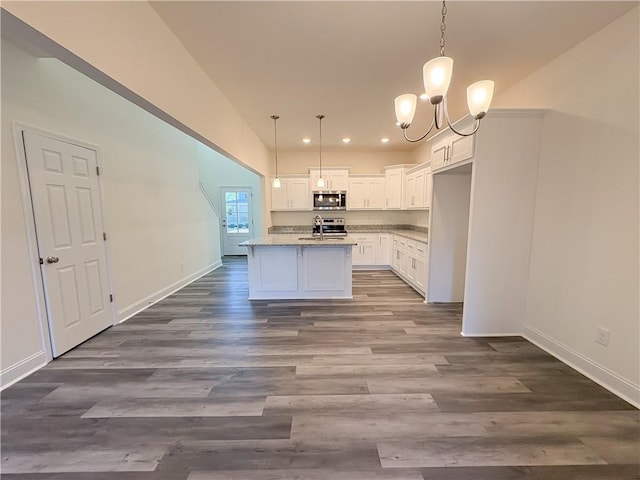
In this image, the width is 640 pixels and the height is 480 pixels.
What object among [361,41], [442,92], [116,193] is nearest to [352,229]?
[361,41]

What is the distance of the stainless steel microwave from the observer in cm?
633

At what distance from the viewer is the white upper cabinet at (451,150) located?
2931mm

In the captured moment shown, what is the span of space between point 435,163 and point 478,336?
7.48ft

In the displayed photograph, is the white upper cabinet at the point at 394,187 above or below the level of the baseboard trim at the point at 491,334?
above

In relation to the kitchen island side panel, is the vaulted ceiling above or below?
above

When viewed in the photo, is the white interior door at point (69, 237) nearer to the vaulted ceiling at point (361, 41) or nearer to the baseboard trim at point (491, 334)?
the vaulted ceiling at point (361, 41)

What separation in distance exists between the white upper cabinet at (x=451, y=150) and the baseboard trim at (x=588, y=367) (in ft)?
6.68

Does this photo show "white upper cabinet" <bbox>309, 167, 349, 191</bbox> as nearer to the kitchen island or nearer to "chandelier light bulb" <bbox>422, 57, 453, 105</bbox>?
the kitchen island

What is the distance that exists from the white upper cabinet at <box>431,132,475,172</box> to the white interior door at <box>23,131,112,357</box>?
417 centimetres

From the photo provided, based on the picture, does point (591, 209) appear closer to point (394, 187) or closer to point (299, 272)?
point (299, 272)

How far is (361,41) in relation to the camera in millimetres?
2334

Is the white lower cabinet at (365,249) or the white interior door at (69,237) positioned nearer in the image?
the white interior door at (69,237)

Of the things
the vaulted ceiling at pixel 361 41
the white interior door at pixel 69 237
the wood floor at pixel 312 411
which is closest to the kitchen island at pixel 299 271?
the wood floor at pixel 312 411

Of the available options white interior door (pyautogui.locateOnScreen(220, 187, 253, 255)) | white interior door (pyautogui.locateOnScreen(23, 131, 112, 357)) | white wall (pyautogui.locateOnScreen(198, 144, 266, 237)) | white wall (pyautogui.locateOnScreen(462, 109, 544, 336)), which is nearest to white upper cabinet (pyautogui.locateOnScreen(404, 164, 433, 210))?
white wall (pyautogui.locateOnScreen(462, 109, 544, 336))
